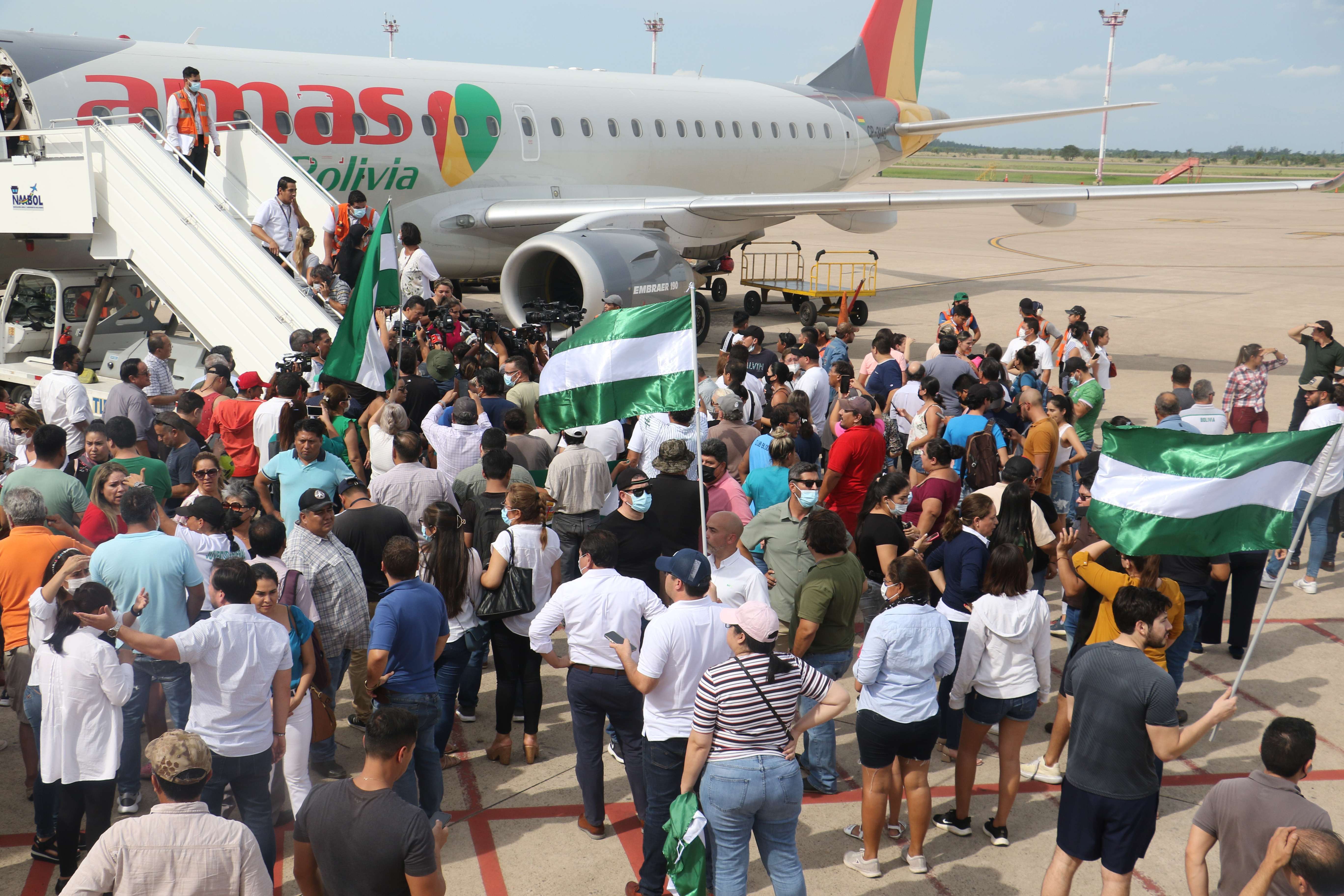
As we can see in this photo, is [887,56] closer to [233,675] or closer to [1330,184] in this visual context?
[1330,184]

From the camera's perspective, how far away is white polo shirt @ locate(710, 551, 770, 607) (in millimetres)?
5723

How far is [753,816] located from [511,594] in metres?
2.17

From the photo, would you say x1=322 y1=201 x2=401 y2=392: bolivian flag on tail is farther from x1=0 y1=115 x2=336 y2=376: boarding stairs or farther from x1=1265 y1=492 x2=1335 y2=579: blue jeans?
x1=1265 y1=492 x2=1335 y2=579: blue jeans

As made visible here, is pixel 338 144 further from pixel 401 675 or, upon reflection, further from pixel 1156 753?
pixel 1156 753

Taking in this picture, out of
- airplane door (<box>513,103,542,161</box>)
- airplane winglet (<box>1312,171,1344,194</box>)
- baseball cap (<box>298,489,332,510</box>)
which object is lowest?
baseball cap (<box>298,489,332,510</box>)

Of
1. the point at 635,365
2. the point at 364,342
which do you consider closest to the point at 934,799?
the point at 635,365

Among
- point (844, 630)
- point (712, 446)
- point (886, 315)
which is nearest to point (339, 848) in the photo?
point (844, 630)

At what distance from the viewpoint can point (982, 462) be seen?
314 inches

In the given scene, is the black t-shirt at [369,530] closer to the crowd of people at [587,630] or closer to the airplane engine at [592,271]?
the crowd of people at [587,630]

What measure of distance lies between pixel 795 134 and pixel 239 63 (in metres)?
12.3

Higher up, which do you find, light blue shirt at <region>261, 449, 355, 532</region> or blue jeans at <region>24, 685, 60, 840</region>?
light blue shirt at <region>261, 449, 355, 532</region>

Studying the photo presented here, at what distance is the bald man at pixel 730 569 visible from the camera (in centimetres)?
573

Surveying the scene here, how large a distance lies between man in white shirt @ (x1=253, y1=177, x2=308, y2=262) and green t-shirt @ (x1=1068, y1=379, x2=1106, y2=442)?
8397 millimetres

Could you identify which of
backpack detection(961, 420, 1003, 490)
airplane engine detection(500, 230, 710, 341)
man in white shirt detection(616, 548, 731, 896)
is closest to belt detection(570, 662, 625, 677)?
man in white shirt detection(616, 548, 731, 896)
